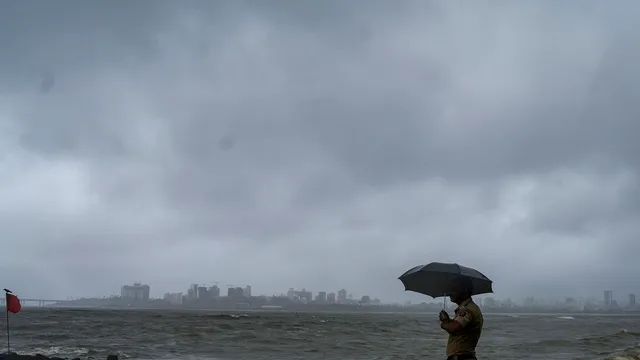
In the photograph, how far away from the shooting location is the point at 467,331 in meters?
8.93

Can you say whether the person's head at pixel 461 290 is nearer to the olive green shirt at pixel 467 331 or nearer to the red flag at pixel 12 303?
the olive green shirt at pixel 467 331

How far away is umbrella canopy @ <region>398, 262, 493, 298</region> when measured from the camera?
9.65 meters

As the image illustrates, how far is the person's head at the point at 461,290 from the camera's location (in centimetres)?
924

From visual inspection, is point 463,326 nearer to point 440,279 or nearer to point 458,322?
point 458,322

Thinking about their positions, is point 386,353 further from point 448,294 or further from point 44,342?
point 448,294

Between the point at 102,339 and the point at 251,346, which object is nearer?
the point at 251,346

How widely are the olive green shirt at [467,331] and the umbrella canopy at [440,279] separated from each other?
677 mm

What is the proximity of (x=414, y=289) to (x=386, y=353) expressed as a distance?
29608mm

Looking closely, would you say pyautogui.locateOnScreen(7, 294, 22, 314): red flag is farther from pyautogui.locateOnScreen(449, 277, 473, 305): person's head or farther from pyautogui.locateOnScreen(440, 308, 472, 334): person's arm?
pyautogui.locateOnScreen(440, 308, 472, 334): person's arm

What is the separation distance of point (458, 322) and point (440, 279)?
3.83ft

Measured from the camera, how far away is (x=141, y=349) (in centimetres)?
3825

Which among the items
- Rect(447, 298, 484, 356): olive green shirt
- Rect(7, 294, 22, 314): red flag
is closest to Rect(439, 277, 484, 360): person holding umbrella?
Rect(447, 298, 484, 356): olive green shirt

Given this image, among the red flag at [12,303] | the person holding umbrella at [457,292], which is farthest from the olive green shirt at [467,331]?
the red flag at [12,303]

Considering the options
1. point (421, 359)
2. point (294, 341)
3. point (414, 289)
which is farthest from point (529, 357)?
point (414, 289)
